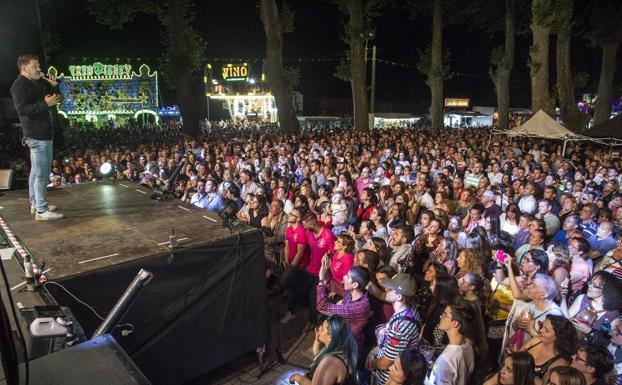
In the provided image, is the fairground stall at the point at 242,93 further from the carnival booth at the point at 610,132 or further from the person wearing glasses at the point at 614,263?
the person wearing glasses at the point at 614,263

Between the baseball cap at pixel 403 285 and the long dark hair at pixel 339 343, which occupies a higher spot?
the baseball cap at pixel 403 285

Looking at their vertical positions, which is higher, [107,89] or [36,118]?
[107,89]

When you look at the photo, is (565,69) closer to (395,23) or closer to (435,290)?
(435,290)

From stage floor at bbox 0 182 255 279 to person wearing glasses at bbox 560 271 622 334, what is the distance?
311 cm

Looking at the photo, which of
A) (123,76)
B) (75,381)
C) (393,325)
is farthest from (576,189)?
(123,76)

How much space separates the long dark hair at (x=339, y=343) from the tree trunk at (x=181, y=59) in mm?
18911

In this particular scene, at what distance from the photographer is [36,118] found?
4285 mm

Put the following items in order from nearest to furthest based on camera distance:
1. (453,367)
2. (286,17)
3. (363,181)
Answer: (453,367) → (363,181) → (286,17)

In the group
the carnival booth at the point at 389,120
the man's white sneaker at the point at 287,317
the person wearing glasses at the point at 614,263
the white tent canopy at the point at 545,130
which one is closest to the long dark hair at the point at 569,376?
the person wearing glasses at the point at 614,263

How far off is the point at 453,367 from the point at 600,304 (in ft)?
5.21

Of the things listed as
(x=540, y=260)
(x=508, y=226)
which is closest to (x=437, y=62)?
(x=508, y=226)

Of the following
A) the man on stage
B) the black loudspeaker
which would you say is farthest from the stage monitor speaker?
the black loudspeaker

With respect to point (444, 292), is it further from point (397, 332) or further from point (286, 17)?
point (286, 17)

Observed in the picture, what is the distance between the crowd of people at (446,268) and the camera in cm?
321
